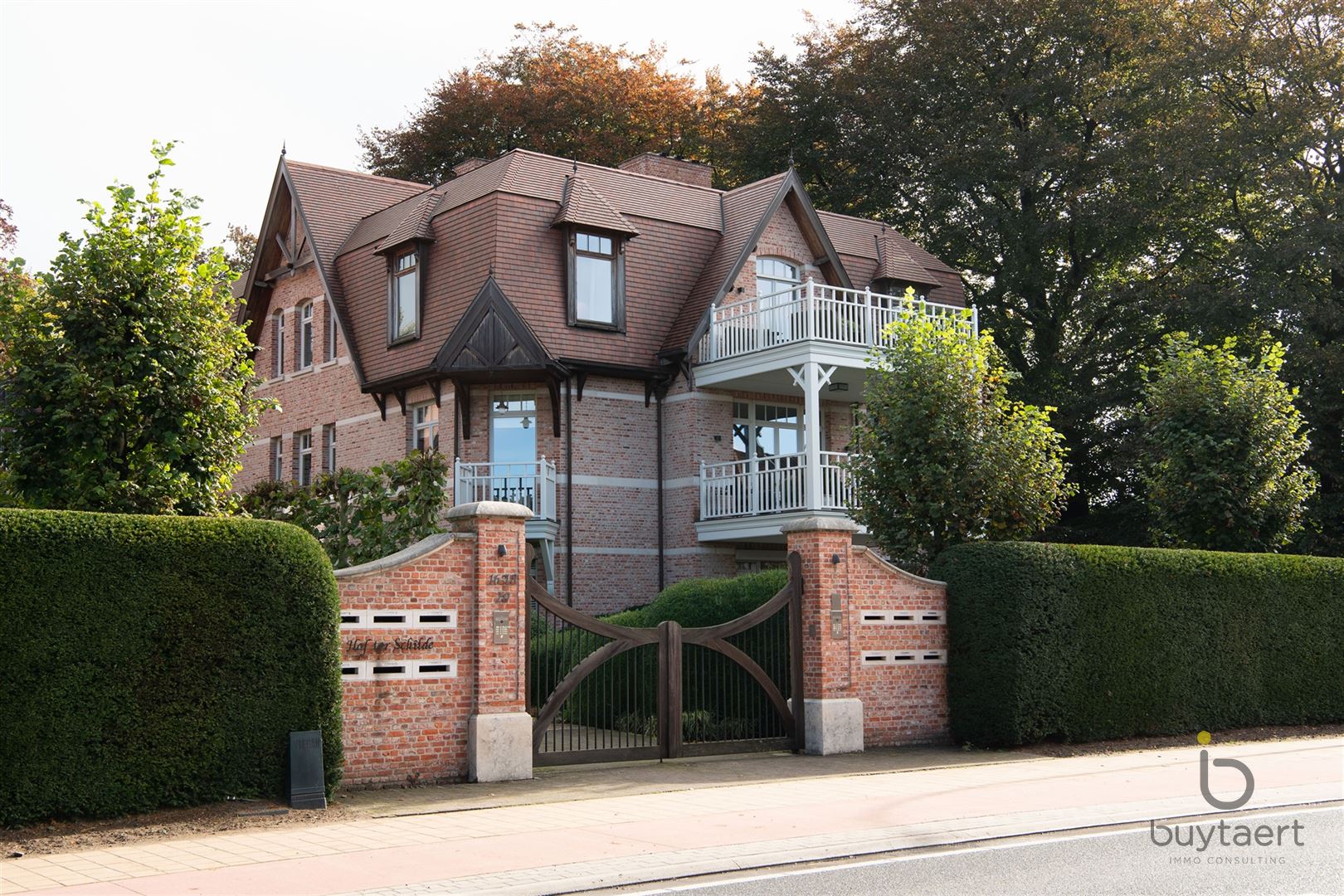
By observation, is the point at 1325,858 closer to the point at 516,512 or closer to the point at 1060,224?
the point at 516,512

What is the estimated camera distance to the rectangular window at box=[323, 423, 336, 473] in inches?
1163

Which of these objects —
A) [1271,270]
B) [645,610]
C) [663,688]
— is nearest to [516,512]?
[663,688]

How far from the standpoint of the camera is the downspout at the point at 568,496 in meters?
24.9

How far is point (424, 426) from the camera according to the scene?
1053 inches

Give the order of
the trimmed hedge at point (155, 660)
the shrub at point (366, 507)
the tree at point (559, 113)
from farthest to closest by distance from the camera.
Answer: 1. the tree at point (559, 113)
2. the shrub at point (366, 507)
3. the trimmed hedge at point (155, 660)

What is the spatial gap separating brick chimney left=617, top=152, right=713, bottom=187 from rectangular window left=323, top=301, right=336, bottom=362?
7400 mm

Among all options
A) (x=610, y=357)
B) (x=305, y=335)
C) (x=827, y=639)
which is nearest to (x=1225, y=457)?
(x=827, y=639)

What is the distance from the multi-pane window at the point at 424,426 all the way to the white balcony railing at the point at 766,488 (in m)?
5.26

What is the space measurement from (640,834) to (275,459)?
942 inches

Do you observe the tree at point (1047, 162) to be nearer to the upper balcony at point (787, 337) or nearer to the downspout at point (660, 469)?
the upper balcony at point (787, 337)

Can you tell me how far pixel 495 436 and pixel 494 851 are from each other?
657 inches

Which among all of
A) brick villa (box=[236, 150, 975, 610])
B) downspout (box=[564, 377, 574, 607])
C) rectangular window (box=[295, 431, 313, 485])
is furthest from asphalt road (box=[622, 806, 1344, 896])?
rectangular window (box=[295, 431, 313, 485])

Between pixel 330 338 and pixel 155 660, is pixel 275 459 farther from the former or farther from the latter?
pixel 155 660

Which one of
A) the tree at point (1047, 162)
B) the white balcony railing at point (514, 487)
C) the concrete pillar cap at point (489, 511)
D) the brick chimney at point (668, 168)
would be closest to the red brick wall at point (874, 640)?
the concrete pillar cap at point (489, 511)
